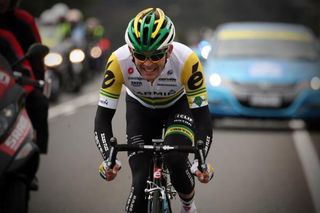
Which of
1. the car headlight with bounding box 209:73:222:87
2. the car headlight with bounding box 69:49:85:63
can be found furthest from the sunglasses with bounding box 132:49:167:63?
the car headlight with bounding box 69:49:85:63

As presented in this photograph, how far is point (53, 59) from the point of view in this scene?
20.3m

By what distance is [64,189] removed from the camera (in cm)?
1004

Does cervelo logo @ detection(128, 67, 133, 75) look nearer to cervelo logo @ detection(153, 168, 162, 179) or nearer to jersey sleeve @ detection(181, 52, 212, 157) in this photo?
jersey sleeve @ detection(181, 52, 212, 157)

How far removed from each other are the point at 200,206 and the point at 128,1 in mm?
73534

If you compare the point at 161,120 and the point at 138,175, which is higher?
the point at 161,120

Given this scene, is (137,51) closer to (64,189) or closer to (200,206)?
(200,206)

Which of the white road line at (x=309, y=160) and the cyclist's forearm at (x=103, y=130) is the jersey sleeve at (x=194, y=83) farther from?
the white road line at (x=309, y=160)

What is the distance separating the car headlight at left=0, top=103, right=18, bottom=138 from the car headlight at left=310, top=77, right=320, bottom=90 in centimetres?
884

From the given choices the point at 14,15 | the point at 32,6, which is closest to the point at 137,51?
the point at 14,15

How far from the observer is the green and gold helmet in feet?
20.9

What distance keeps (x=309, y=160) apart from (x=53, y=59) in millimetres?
9224

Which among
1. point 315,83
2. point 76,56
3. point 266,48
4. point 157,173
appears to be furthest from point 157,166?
point 76,56

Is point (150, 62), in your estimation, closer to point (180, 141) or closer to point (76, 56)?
point (180, 141)

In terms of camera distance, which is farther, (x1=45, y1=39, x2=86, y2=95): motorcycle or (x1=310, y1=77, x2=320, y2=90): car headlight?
(x1=45, y1=39, x2=86, y2=95): motorcycle
